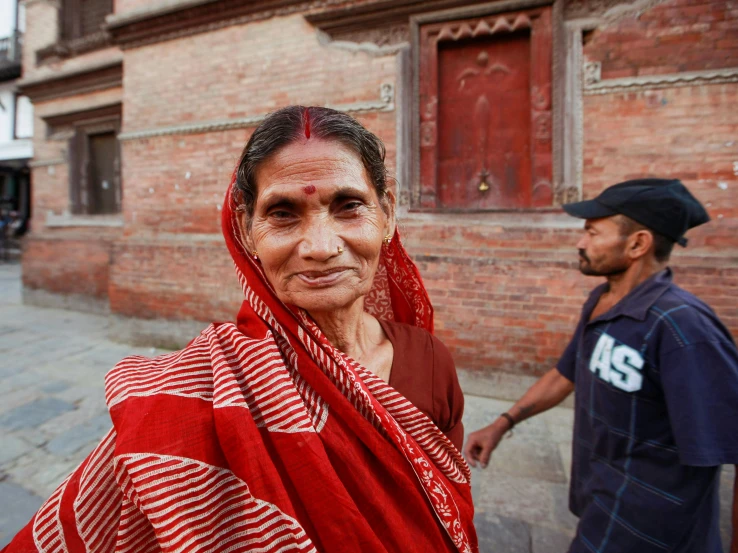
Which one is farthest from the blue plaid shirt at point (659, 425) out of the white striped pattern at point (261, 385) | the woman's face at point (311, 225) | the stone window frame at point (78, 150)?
the stone window frame at point (78, 150)

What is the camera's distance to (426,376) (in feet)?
4.00

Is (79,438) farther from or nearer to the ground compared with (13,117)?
nearer to the ground

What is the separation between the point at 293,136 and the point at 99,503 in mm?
932

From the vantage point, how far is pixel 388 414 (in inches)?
39.2

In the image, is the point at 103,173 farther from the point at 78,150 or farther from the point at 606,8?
Result: the point at 606,8

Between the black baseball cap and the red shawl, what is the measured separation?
1.32 meters

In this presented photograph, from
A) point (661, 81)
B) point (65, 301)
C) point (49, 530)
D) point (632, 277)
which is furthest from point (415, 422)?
point (65, 301)

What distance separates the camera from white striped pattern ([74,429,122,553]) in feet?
2.65

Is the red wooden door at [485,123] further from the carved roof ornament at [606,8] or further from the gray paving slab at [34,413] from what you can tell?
the gray paving slab at [34,413]

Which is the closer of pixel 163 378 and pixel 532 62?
pixel 163 378

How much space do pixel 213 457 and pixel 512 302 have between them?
11.6 feet

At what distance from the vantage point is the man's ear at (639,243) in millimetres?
1638


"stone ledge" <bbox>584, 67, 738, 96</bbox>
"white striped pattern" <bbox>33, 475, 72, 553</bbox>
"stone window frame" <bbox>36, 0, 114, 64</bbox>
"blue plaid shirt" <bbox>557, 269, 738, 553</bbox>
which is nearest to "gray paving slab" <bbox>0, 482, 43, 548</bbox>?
"white striped pattern" <bbox>33, 475, 72, 553</bbox>

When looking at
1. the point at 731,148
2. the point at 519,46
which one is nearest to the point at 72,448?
the point at 519,46
